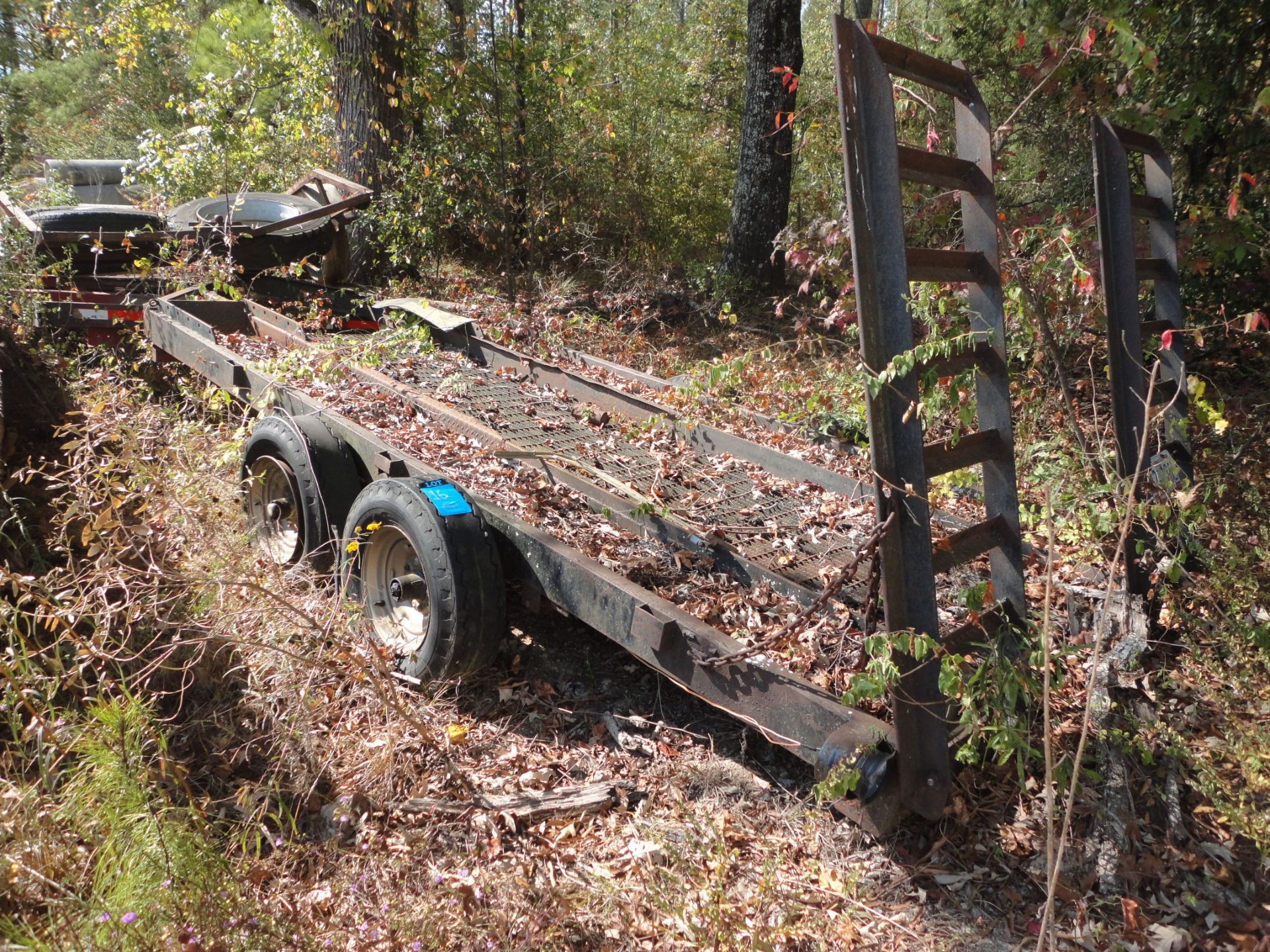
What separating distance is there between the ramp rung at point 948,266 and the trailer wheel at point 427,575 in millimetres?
1993

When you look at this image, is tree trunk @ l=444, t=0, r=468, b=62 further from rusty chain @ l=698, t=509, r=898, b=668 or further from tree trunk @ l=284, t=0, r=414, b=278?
rusty chain @ l=698, t=509, r=898, b=668

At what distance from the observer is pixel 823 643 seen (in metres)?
3.47

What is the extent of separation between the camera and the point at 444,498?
149 inches

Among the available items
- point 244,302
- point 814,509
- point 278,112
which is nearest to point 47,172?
point 278,112

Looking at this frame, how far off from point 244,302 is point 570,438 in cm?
363

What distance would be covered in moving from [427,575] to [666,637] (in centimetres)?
114

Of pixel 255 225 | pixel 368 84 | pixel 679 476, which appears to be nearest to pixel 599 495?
pixel 679 476

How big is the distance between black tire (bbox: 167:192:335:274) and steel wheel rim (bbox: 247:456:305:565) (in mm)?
3493

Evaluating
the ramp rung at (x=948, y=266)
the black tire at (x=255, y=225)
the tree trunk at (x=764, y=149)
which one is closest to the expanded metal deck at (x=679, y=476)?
the ramp rung at (x=948, y=266)

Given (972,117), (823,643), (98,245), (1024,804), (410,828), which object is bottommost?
(410,828)

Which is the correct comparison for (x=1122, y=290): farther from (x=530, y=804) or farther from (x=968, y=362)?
(x=530, y=804)

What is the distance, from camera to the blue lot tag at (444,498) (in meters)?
3.72

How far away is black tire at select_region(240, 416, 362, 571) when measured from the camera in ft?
14.8

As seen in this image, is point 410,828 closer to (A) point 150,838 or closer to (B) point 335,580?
(A) point 150,838
